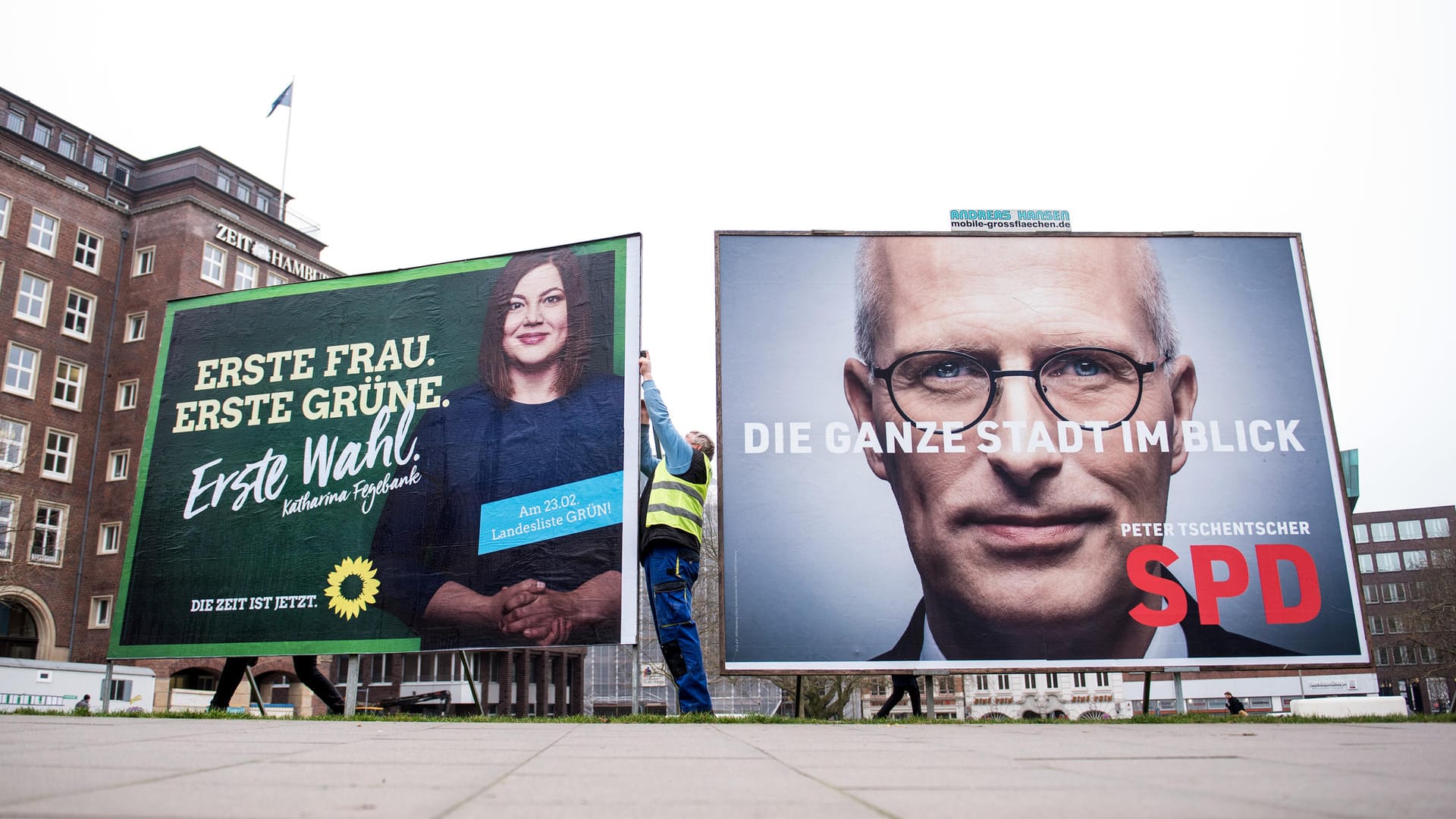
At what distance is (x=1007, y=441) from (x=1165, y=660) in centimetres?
284

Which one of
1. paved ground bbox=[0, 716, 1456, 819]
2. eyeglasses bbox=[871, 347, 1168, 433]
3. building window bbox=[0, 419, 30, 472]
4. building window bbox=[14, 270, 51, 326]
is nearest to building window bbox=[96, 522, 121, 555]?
building window bbox=[0, 419, 30, 472]

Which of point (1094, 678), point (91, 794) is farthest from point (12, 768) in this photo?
point (1094, 678)

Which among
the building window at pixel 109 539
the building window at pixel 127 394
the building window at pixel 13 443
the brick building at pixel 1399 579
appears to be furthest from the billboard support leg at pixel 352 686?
the brick building at pixel 1399 579

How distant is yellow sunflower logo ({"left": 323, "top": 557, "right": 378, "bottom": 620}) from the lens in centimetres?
1147

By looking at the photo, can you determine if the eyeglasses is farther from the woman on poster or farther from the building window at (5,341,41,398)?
the building window at (5,341,41,398)

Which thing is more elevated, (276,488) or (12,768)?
(276,488)

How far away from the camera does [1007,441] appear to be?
11.7 meters

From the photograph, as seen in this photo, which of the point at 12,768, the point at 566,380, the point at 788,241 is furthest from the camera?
the point at 788,241

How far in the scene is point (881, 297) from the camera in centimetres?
1230

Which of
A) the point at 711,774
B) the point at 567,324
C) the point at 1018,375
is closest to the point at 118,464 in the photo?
the point at 567,324

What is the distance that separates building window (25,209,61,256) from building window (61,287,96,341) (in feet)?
5.00

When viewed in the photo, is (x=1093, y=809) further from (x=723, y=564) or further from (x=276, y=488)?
(x=276, y=488)

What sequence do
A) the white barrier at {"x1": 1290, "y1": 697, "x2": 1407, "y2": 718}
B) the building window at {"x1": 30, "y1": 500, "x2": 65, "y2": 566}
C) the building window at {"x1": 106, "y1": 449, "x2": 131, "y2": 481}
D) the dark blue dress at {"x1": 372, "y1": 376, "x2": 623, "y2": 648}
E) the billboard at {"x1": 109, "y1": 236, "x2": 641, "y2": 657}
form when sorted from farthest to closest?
the building window at {"x1": 106, "y1": 449, "x2": 131, "y2": 481}
the building window at {"x1": 30, "y1": 500, "x2": 65, "y2": 566}
the billboard at {"x1": 109, "y1": 236, "x2": 641, "y2": 657}
the dark blue dress at {"x1": 372, "y1": 376, "x2": 623, "y2": 648}
the white barrier at {"x1": 1290, "y1": 697, "x2": 1407, "y2": 718}

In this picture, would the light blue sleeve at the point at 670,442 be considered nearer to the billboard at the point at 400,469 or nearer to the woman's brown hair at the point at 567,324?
the billboard at the point at 400,469
